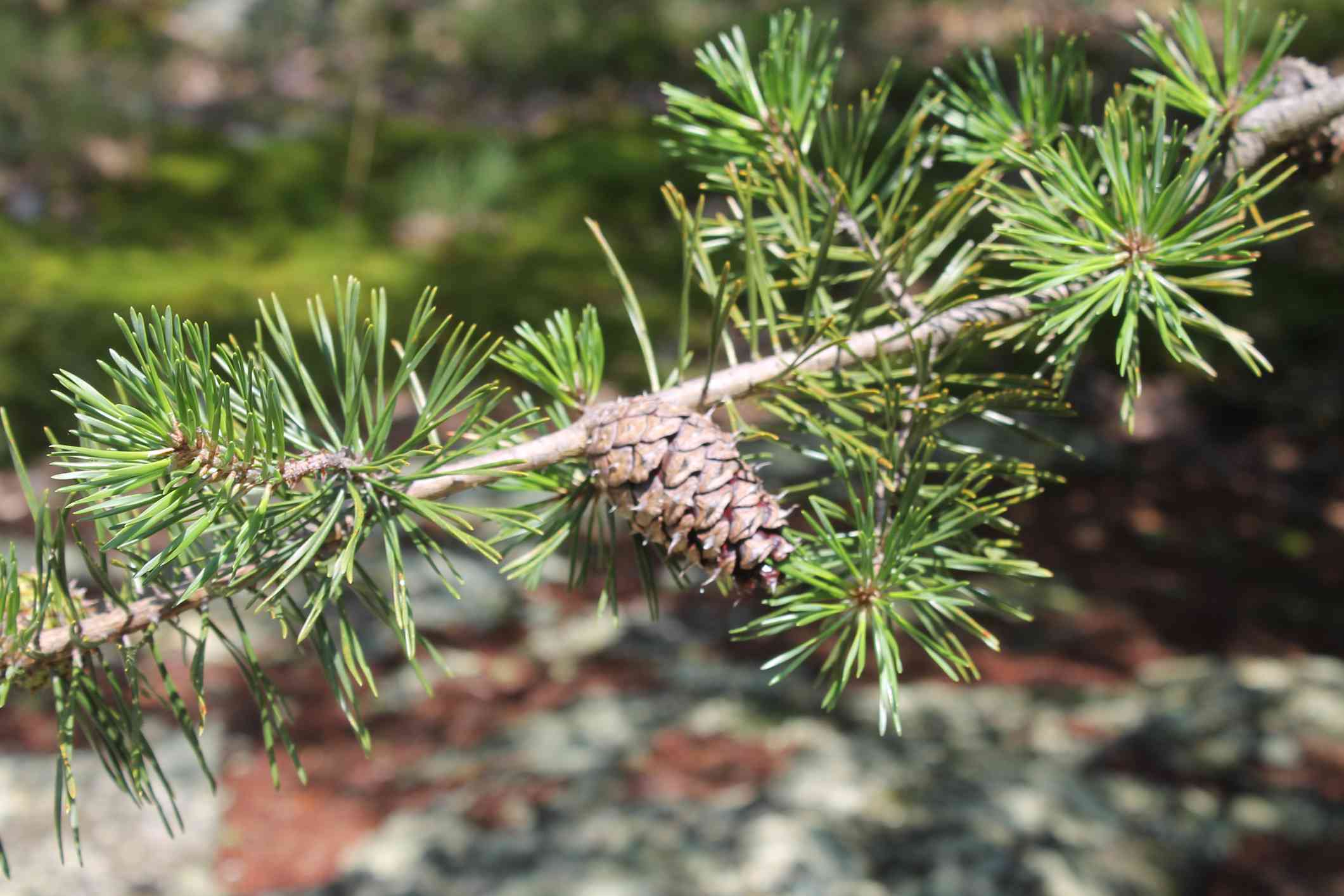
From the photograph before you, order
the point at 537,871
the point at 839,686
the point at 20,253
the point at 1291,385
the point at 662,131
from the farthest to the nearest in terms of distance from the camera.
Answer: the point at 662,131, the point at 20,253, the point at 1291,385, the point at 537,871, the point at 839,686

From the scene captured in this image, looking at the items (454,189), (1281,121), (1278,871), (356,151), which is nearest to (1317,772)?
(1278,871)

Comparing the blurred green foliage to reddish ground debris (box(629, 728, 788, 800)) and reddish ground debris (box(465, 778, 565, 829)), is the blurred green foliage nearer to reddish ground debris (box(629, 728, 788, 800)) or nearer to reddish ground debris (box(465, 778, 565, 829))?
reddish ground debris (box(629, 728, 788, 800))

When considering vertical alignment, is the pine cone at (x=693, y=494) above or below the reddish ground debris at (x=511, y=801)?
above

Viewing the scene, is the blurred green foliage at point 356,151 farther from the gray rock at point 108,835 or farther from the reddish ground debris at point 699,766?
the reddish ground debris at point 699,766

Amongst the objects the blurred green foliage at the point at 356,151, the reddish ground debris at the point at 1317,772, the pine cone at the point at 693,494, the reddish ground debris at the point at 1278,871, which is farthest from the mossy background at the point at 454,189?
the pine cone at the point at 693,494

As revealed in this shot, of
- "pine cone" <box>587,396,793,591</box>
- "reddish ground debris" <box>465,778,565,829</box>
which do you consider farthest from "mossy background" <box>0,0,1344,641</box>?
"pine cone" <box>587,396,793,591</box>

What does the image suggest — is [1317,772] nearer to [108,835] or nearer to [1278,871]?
[1278,871]

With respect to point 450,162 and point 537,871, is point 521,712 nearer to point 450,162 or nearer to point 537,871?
point 537,871

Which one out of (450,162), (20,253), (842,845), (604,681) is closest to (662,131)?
(450,162)

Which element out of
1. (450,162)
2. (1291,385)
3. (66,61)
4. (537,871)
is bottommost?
(537,871)
